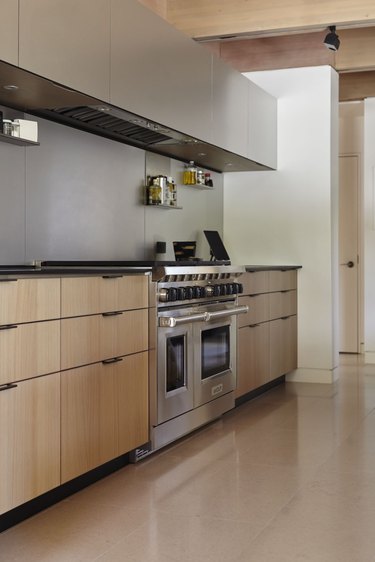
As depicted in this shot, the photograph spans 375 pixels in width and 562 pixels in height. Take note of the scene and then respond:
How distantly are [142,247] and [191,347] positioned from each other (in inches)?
50.1

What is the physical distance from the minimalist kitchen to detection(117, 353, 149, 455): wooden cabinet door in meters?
0.01

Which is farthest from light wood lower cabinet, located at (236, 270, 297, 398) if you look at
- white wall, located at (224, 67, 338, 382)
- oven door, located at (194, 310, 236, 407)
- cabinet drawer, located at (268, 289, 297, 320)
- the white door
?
the white door

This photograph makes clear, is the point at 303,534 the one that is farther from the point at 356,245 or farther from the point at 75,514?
the point at 356,245

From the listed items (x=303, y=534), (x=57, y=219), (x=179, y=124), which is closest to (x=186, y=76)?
(x=179, y=124)

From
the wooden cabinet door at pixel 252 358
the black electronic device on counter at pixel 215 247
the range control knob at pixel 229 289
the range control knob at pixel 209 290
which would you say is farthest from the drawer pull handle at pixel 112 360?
the black electronic device on counter at pixel 215 247

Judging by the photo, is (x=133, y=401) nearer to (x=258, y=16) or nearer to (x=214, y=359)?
(x=214, y=359)

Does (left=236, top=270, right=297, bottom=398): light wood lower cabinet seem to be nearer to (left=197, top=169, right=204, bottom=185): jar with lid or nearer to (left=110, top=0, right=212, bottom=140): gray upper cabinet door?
(left=197, top=169, right=204, bottom=185): jar with lid

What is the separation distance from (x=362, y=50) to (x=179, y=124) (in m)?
2.92

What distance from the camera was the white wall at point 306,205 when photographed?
6688 millimetres

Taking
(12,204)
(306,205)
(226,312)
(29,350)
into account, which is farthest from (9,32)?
(306,205)

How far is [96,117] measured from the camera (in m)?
4.44

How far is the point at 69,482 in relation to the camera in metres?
3.38

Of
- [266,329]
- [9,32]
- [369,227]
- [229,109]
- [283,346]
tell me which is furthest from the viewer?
[369,227]

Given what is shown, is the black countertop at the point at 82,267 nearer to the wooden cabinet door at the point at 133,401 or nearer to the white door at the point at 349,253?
the wooden cabinet door at the point at 133,401
